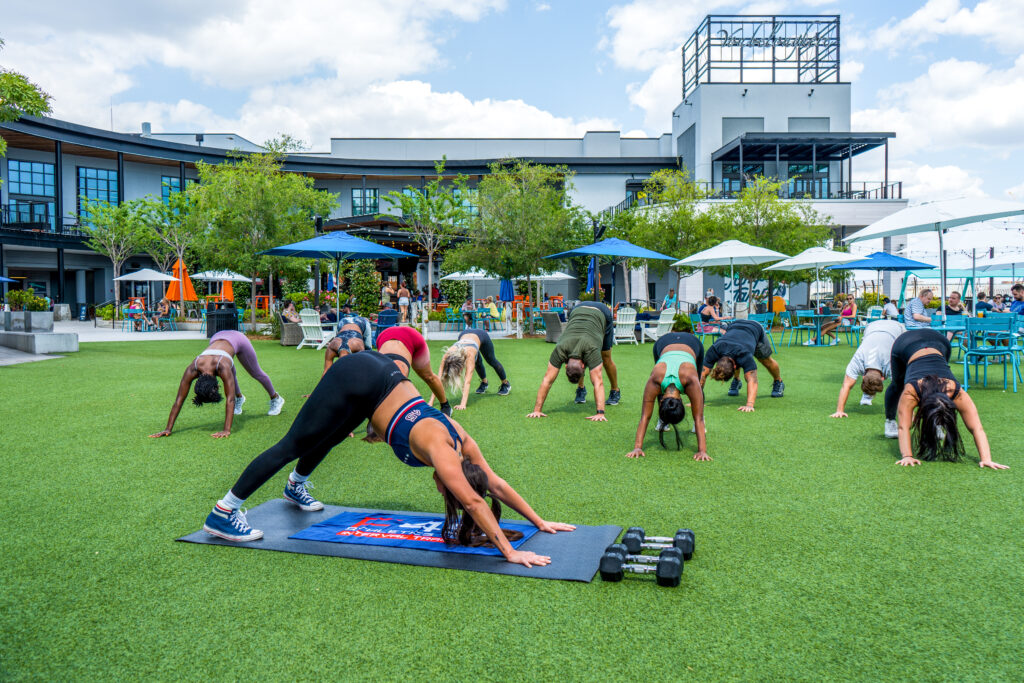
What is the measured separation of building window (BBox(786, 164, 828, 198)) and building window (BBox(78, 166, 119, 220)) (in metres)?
33.2

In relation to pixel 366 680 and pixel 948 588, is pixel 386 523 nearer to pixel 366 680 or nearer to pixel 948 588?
pixel 366 680

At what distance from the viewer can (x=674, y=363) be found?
5742 mm

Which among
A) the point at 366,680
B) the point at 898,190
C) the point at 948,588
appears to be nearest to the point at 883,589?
the point at 948,588

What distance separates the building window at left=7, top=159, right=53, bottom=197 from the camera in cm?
3297

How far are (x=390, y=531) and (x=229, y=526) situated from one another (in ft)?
2.90

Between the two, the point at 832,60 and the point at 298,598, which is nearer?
the point at 298,598

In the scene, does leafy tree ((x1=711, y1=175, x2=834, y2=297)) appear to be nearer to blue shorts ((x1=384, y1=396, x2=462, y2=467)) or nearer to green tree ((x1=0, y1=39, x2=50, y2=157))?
green tree ((x1=0, y1=39, x2=50, y2=157))

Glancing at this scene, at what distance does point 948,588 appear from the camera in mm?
3328

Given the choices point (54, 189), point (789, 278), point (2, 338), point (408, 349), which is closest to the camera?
point (408, 349)

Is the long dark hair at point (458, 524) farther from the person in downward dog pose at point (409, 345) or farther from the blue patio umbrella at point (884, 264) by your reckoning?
the blue patio umbrella at point (884, 264)

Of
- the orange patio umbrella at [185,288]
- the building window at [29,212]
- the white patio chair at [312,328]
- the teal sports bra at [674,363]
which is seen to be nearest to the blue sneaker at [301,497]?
the teal sports bra at [674,363]

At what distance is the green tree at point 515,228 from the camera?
69.9 ft

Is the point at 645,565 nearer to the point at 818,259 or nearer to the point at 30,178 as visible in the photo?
the point at 818,259

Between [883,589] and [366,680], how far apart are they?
2.36 meters
